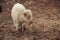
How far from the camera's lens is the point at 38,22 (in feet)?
24.2

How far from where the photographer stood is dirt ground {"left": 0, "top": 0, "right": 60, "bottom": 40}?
644 cm

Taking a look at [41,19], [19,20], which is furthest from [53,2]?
[19,20]

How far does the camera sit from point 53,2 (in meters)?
9.16

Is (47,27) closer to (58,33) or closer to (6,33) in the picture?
(58,33)

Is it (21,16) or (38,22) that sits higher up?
(21,16)

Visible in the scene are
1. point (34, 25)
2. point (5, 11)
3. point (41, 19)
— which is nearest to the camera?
point (34, 25)

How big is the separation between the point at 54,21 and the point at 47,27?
60 centimetres

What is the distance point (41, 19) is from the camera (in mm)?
7621

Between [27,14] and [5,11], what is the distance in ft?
8.02

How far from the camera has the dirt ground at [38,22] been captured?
6438mm

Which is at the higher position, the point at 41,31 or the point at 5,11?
the point at 5,11

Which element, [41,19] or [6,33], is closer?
[6,33]

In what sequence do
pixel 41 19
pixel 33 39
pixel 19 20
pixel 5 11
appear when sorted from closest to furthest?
pixel 33 39 → pixel 19 20 → pixel 41 19 → pixel 5 11

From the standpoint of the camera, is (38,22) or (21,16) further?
(38,22)
